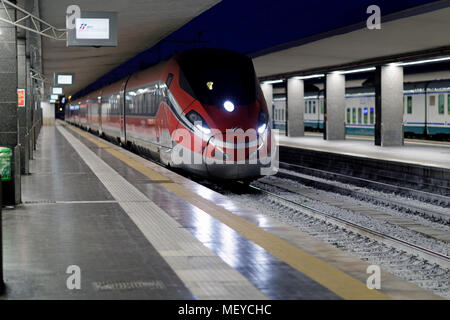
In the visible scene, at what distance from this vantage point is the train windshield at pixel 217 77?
41.5 feet

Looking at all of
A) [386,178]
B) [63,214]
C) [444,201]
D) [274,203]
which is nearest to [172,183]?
[274,203]

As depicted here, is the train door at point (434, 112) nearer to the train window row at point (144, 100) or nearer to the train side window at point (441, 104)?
the train side window at point (441, 104)

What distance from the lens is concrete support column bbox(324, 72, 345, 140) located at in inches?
1152

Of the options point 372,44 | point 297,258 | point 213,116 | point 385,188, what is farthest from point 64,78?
point 297,258

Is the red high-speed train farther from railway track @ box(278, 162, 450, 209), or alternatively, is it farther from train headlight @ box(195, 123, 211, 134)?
railway track @ box(278, 162, 450, 209)

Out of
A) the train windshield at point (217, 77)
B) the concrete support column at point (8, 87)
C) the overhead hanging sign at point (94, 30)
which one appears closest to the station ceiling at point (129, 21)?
the overhead hanging sign at point (94, 30)

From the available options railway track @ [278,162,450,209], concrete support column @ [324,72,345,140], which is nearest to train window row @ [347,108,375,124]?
concrete support column @ [324,72,345,140]

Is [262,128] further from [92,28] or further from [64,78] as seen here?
[64,78]

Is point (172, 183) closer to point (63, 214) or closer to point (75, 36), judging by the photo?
point (63, 214)

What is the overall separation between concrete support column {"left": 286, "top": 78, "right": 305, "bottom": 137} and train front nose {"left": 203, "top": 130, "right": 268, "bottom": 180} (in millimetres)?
21658

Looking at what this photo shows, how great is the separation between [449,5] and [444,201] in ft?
13.1

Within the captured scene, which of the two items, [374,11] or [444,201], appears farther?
[374,11]

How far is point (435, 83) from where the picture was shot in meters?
26.3

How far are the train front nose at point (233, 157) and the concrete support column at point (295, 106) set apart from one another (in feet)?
71.1
